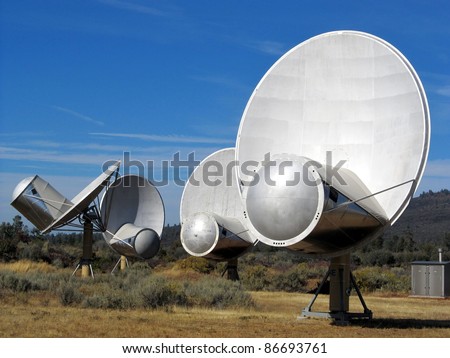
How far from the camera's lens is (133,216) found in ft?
119

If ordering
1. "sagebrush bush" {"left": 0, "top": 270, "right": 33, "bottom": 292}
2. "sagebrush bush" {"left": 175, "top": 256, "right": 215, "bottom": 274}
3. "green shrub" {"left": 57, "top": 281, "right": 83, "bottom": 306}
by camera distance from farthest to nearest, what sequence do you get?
"sagebrush bush" {"left": 175, "top": 256, "right": 215, "bottom": 274} < "sagebrush bush" {"left": 0, "top": 270, "right": 33, "bottom": 292} < "green shrub" {"left": 57, "top": 281, "right": 83, "bottom": 306}

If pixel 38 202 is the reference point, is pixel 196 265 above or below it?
below


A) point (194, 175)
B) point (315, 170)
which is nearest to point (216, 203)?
point (194, 175)

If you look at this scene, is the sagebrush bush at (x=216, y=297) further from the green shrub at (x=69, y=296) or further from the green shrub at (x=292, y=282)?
the green shrub at (x=292, y=282)

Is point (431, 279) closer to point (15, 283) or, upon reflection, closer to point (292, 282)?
point (292, 282)

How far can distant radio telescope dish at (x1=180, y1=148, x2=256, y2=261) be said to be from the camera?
104 ft

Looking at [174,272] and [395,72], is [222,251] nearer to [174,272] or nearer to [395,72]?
[174,272]

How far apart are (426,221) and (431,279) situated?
65.7 meters

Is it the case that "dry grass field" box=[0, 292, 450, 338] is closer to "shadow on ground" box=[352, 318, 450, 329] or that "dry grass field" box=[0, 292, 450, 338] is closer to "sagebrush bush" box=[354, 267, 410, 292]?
"shadow on ground" box=[352, 318, 450, 329]

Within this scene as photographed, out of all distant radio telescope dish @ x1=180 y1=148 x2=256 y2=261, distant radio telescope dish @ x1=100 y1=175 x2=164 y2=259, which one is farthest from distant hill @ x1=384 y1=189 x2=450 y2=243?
distant radio telescope dish @ x1=180 y1=148 x2=256 y2=261

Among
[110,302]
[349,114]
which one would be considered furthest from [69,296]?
[349,114]

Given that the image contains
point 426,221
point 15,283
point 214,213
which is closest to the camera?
point 15,283

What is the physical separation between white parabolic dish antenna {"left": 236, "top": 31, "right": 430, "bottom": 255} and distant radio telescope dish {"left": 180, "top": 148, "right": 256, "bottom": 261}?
43.9 ft

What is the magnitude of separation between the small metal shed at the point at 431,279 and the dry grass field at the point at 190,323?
7.99 meters
